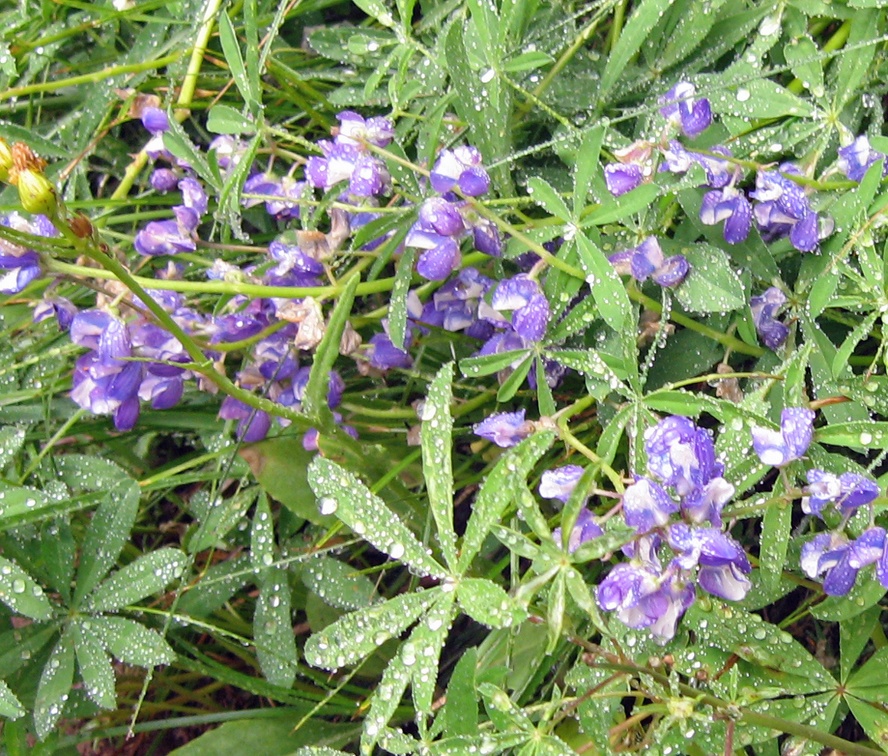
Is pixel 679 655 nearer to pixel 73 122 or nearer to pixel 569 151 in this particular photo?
pixel 569 151

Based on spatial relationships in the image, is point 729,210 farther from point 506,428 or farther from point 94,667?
point 94,667

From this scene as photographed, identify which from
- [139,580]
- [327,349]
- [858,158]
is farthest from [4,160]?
[858,158]

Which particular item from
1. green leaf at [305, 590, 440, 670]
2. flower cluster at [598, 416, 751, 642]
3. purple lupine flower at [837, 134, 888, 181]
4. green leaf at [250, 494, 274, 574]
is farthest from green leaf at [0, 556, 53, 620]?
purple lupine flower at [837, 134, 888, 181]

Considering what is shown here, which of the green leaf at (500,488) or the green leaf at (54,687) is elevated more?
the green leaf at (500,488)

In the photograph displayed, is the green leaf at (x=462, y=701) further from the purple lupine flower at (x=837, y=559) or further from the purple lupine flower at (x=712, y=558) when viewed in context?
the purple lupine flower at (x=837, y=559)

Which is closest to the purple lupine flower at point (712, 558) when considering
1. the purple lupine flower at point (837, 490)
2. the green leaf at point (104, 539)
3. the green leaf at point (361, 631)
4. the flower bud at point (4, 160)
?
the purple lupine flower at point (837, 490)

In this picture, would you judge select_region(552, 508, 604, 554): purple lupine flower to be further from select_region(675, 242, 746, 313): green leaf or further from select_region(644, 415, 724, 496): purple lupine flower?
select_region(675, 242, 746, 313): green leaf
